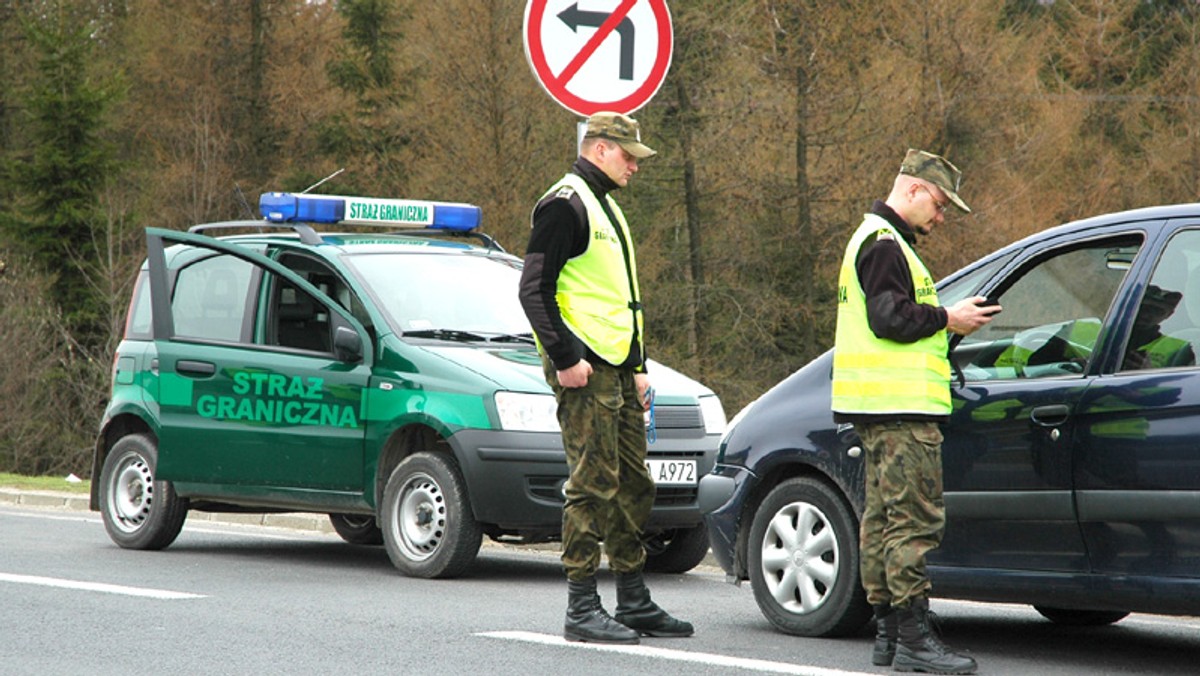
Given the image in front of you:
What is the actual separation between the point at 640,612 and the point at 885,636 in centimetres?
109

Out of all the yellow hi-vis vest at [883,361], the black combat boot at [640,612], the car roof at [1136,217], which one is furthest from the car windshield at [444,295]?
the car roof at [1136,217]

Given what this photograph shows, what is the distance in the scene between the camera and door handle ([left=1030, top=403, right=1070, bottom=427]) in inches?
241

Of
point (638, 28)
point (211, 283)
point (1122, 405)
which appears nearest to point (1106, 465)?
point (1122, 405)

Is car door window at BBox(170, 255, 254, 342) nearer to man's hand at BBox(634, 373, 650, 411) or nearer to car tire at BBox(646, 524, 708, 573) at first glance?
car tire at BBox(646, 524, 708, 573)

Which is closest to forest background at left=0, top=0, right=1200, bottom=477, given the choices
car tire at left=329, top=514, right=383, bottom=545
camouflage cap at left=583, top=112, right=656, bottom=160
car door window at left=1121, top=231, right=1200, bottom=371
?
car tire at left=329, top=514, right=383, bottom=545

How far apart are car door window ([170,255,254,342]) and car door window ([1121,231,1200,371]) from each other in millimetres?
5691

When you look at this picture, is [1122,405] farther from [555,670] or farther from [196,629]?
[196,629]

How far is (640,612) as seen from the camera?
6949 mm

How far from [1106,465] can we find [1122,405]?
207 mm

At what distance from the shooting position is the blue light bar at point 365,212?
10523 mm

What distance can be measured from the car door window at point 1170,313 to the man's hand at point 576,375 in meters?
1.89

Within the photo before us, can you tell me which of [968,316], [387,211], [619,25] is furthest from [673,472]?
[968,316]

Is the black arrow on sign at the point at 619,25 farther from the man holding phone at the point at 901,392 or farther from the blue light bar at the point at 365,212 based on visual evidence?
the man holding phone at the point at 901,392

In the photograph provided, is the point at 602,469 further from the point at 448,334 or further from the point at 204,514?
the point at 204,514
